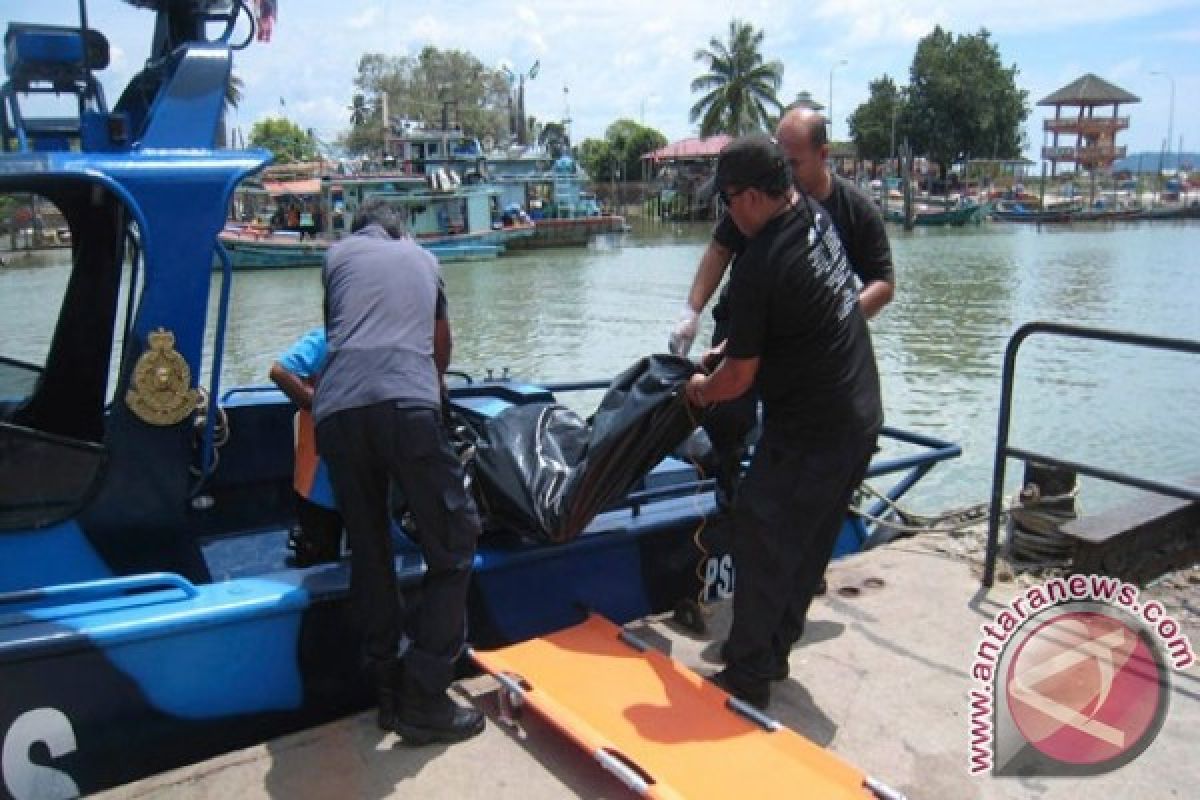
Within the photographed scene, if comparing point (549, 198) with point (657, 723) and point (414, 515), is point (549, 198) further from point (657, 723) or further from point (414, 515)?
point (657, 723)

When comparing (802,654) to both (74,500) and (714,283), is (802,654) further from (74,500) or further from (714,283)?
(74,500)

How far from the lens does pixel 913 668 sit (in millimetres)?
3586

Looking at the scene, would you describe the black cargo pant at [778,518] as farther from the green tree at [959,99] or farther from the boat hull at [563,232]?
the green tree at [959,99]

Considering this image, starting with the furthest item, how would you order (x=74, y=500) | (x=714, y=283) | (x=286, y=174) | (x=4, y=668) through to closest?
(x=286, y=174) → (x=714, y=283) → (x=74, y=500) → (x=4, y=668)

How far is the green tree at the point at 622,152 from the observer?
77.2m

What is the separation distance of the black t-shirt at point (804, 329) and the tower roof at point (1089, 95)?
85.6m

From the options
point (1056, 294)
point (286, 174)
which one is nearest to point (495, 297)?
point (1056, 294)

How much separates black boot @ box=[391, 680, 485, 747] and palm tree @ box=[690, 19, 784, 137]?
2224 inches

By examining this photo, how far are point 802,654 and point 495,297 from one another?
22739 millimetres

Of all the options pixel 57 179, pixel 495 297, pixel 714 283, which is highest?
pixel 57 179

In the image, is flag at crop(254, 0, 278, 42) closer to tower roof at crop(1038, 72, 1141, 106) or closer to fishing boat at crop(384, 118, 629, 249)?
fishing boat at crop(384, 118, 629, 249)

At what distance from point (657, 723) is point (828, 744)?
59cm

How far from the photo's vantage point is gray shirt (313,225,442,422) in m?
2.79

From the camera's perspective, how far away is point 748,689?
325 centimetres
